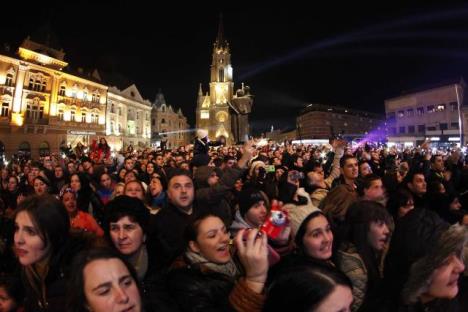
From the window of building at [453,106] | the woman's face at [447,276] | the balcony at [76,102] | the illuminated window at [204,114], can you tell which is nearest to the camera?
the woman's face at [447,276]

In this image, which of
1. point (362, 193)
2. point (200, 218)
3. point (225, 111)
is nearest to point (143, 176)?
point (362, 193)

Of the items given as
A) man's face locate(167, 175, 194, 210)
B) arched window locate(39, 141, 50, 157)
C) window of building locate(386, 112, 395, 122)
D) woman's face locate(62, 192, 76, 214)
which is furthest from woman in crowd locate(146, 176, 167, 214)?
window of building locate(386, 112, 395, 122)

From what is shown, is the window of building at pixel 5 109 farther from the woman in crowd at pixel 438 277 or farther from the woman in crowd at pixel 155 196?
the woman in crowd at pixel 438 277

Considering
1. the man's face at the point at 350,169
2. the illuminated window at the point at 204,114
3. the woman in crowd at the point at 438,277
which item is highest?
the illuminated window at the point at 204,114

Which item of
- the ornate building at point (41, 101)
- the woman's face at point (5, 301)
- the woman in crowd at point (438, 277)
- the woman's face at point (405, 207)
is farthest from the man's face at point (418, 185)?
the ornate building at point (41, 101)

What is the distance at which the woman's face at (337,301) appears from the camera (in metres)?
1.73

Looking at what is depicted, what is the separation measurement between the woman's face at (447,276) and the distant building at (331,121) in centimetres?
10443

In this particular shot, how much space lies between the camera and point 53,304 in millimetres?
2279

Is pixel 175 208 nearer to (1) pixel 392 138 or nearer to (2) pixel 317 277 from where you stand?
(2) pixel 317 277

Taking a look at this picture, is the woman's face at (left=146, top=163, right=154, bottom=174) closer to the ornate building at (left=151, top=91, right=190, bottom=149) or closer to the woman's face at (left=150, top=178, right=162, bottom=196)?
the woman's face at (left=150, top=178, right=162, bottom=196)

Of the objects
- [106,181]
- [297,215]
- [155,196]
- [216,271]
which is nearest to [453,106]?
[106,181]

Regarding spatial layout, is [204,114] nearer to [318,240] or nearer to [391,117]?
[391,117]

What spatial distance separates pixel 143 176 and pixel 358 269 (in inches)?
293

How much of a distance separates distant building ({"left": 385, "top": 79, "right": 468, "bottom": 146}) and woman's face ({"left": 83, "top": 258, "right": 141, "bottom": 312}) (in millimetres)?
50935
